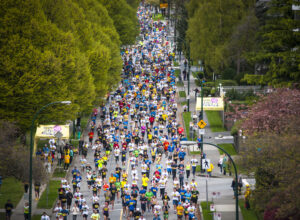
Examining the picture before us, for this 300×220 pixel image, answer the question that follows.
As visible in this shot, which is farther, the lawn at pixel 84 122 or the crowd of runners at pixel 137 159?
the lawn at pixel 84 122

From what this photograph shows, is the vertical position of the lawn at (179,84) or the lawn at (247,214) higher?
the lawn at (179,84)

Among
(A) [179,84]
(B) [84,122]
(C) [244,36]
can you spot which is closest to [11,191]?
(B) [84,122]

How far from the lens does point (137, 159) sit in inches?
1944

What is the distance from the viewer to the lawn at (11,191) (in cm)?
4109

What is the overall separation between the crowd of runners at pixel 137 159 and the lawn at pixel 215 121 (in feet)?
10.7

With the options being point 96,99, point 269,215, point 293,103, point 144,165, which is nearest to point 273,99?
point 293,103

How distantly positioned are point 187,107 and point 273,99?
24.4 meters

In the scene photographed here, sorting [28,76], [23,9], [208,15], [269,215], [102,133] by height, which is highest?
[208,15]

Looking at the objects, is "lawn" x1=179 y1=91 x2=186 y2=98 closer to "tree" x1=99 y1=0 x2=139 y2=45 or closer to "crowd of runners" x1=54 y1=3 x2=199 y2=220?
"crowd of runners" x1=54 y1=3 x2=199 y2=220

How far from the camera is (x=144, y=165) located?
144 feet

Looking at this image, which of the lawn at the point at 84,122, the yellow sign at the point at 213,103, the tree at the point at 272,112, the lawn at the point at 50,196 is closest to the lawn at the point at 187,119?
the yellow sign at the point at 213,103

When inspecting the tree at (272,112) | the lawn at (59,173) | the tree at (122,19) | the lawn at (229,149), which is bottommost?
the lawn at (59,173)

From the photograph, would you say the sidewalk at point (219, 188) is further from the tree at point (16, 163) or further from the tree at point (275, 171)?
the tree at point (16, 163)

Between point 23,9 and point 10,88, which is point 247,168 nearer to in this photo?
point 10,88
